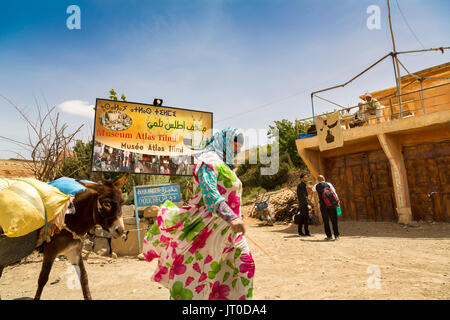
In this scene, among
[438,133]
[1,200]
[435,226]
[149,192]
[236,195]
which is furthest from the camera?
[438,133]

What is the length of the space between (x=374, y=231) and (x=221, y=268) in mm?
8506

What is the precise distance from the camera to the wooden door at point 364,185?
34.3 feet

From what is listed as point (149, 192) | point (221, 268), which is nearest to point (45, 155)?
point (149, 192)

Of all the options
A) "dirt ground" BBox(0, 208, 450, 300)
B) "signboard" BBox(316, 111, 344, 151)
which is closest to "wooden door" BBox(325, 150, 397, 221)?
"signboard" BBox(316, 111, 344, 151)

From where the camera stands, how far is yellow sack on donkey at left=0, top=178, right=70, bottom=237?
99.3 inches

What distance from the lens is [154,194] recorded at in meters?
6.96

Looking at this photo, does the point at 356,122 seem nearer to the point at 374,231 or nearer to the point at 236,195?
the point at 374,231

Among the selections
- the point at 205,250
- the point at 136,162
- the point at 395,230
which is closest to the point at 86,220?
the point at 205,250

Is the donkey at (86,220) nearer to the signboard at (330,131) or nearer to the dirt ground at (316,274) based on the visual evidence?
the dirt ground at (316,274)

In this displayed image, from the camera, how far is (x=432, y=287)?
11.2ft

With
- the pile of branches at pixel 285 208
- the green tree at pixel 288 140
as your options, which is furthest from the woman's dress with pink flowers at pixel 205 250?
the green tree at pixel 288 140

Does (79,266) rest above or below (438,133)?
below

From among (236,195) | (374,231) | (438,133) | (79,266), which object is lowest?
(374,231)

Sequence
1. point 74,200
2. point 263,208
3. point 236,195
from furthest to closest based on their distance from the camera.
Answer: point 263,208 < point 74,200 < point 236,195
